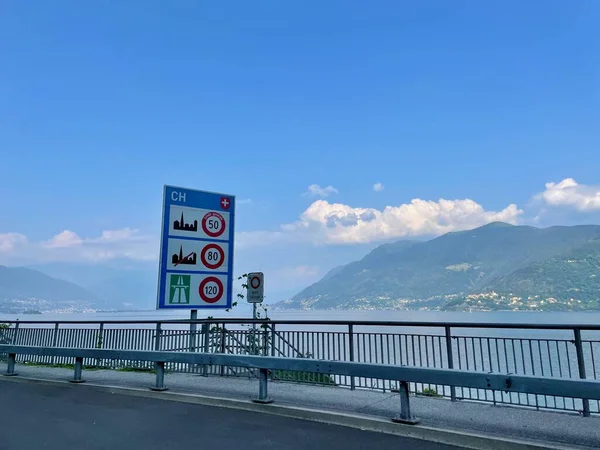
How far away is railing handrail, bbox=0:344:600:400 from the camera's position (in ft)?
14.8

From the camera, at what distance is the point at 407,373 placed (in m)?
5.41

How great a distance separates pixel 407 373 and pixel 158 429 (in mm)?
3121

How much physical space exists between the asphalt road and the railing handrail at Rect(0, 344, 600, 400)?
679 millimetres

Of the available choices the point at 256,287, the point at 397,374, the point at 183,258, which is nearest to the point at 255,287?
the point at 256,287

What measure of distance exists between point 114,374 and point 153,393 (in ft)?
9.93

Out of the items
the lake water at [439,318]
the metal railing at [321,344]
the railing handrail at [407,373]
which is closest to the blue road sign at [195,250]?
the metal railing at [321,344]

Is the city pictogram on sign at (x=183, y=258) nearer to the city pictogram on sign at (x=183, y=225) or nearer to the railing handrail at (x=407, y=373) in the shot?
the city pictogram on sign at (x=183, y=225)

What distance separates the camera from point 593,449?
14.3 feet

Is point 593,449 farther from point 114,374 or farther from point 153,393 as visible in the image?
point 114,374

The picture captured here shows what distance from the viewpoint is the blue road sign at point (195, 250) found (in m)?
11.5

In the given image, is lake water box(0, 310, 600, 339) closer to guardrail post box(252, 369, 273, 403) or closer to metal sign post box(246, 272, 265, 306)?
metal sign post box(246, 272, 265, 306)

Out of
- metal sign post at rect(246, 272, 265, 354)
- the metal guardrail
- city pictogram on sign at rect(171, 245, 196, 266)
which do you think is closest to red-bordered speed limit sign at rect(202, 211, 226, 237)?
city pictogram on sign at rect(171, 245, 196, 266)

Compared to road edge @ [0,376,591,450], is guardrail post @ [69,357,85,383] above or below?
above

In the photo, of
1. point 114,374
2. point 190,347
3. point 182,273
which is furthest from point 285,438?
point 182,273
